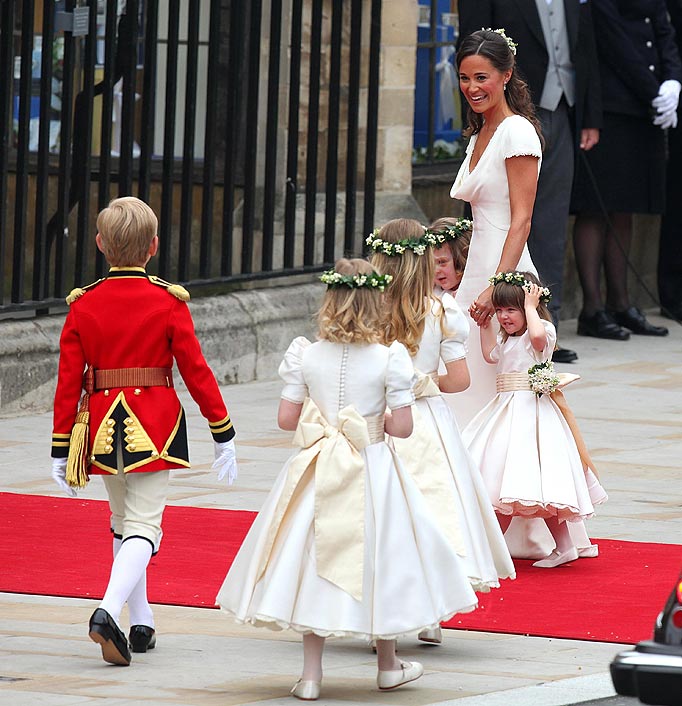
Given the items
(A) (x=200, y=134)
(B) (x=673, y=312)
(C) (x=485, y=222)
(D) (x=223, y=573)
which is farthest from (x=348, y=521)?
(B) (x=673, y=312)

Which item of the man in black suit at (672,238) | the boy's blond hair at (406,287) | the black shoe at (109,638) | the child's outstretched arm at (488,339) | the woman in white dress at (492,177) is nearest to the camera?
the black shoe at (109,638)

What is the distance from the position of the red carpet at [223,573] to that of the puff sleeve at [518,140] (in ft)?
4.95

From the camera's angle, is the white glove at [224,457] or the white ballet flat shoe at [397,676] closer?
the white ballet flat shoe at [397,676]

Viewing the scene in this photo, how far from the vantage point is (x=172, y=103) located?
11.2 m

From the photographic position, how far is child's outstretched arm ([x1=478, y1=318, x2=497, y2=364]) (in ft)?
24.0

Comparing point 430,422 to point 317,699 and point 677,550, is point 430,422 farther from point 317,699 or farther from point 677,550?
point 677,550

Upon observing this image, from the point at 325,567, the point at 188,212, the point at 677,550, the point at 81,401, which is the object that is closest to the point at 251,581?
the point at 325,567

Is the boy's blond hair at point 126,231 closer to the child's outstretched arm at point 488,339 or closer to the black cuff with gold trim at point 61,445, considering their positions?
the black cuff with gold trim at point 61,445

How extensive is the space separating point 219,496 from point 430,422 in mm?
2394

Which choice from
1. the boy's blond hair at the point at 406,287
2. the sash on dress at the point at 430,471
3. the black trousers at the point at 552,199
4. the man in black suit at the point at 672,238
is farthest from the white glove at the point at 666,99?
the sash on dress at the point at 430,471

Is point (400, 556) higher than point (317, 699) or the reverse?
higher

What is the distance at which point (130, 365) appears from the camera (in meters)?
5.82

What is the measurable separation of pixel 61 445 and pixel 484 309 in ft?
6.64

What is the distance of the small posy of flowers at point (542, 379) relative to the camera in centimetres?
711
